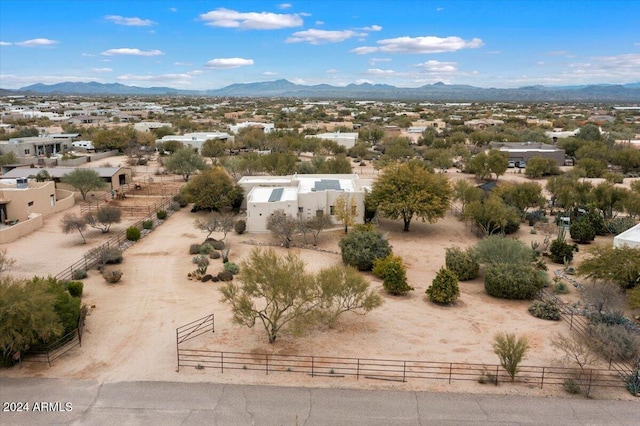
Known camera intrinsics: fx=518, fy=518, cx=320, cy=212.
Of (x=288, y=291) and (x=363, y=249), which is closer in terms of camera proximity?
(x=288, y=291)

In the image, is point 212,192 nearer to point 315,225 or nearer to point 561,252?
point 315,225

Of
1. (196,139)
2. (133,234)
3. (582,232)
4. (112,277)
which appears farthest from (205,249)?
(196,139)

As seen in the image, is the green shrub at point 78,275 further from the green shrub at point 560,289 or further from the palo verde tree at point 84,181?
the green shrub at point 560,289

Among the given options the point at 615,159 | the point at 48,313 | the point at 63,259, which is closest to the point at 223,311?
the point at 48,313

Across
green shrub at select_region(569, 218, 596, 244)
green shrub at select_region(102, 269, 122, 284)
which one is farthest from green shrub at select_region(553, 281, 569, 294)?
green shrub at select_region(102, 269, 122, 284)

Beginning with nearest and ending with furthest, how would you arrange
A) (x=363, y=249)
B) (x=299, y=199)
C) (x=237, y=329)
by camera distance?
(x=237, y=329), (x=363, y=249), (x=299, y=199)

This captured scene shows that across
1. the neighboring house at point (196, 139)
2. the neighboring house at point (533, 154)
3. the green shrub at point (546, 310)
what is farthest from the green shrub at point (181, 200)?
the neighboring house at point (533, 154)

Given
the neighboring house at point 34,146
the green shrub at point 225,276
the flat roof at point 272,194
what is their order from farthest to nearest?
the neighboring house at point 34,146 < the flat roof at point 272,194 < the green shrub at point 225,276
